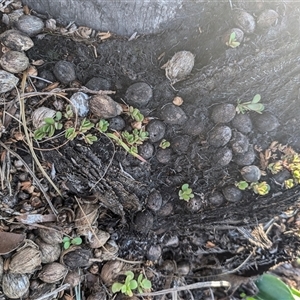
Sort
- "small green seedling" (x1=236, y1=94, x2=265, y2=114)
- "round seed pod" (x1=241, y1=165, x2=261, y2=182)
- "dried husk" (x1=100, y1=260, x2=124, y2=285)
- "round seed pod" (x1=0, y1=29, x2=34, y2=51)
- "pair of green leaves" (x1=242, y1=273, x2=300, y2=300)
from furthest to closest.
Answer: "pair of green leaves" (x1=242, y1=273, x2=300, y2=300), "dried husk" (x1=100, y1=260, x2=124, y2=285), "round seed pod" (x1=241, y1=165, x2=261, y2=182), "small green seedling" (x1=236, y1=94, x2=265, y2=114), "round seed pod" (x1=0, y1=29, x2=34, y2=51)

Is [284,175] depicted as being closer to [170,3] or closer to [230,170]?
[230,170]

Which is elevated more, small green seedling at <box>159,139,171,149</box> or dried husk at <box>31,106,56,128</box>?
small green seedling at <box>159,139,171,149</box>

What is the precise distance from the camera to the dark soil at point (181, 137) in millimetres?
1303

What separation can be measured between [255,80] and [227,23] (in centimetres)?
21

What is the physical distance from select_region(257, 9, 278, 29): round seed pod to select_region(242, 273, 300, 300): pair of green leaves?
115 centimetres

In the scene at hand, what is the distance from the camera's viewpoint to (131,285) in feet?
5.12

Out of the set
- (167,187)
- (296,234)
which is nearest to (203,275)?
(296,234)

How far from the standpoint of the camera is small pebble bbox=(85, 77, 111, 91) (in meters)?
1.33

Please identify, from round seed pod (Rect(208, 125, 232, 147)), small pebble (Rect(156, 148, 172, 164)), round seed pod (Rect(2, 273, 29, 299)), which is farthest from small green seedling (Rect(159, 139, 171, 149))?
round seed pod (Rect(2, 273, 29, 299))

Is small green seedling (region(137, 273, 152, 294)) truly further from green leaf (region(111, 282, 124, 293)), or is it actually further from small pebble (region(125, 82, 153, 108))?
small pebble (region(125, 82, 153, 108))

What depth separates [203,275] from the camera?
185 cm

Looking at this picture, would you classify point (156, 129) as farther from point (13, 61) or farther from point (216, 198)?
point (13, 61)

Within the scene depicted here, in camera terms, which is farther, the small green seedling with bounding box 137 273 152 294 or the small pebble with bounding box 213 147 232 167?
the small green seedling with bounding box 137 273 152 294

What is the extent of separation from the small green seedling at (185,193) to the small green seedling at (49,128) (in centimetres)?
51
